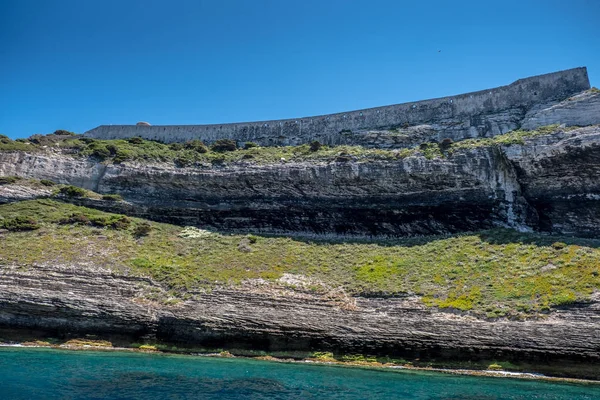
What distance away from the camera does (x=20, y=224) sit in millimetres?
33594

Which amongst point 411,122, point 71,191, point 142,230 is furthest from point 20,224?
point 411,122

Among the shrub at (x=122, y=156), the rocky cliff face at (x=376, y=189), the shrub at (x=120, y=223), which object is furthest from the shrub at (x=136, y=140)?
the shrub at (x=120, y=223)

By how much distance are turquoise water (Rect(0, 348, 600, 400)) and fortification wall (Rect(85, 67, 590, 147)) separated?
29.9 meters

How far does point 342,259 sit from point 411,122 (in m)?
23.0

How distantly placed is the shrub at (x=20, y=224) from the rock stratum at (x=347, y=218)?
5803mm

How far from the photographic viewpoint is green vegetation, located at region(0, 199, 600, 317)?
2491 cm

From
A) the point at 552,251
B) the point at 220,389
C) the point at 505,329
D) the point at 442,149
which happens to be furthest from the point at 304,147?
the point at 220,389

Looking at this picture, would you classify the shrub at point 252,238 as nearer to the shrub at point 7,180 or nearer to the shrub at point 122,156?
the shrub at point 122,156

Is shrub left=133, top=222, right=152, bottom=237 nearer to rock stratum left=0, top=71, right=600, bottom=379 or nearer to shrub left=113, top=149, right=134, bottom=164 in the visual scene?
rock stratum left=0, top=71, right=600, bottom=379

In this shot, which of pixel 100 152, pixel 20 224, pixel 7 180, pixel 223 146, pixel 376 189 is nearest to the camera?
pixel 20 224

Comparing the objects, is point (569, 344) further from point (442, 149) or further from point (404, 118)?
point (404, 118)

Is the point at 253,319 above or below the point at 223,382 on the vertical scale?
above

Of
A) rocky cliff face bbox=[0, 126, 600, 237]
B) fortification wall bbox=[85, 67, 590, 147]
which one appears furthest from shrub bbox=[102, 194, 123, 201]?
fortification wall bbox=[85, 67, 590, 147]

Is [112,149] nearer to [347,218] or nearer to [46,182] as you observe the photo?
[46,182]
